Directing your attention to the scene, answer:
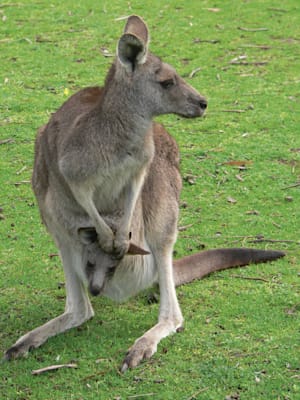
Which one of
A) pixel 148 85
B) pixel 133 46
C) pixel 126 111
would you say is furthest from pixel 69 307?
pixel 133 46

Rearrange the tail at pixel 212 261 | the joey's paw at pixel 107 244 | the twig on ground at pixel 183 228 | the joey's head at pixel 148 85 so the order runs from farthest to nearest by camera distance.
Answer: the twig on ground at pixel 183 228 < the tail at pixel 212 261 < the joey's paw at pixel 107 244 < the joey's head at pixel 148 85

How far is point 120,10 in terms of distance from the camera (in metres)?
9.46

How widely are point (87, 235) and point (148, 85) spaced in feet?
2.57

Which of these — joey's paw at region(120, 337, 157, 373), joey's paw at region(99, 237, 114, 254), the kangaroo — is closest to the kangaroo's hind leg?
the kangaroo

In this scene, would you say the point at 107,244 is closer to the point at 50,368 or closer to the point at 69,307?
the point at 69,307

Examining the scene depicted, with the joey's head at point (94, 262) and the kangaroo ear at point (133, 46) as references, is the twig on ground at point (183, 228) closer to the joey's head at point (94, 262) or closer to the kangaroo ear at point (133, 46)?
the joey's head at point (94, 262)

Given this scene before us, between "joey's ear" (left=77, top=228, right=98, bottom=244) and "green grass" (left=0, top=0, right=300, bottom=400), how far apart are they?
46 cm

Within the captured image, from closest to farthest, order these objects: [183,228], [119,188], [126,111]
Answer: [126,111]
[119,188]
[183,228]

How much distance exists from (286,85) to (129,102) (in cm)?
373

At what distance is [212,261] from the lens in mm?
5129

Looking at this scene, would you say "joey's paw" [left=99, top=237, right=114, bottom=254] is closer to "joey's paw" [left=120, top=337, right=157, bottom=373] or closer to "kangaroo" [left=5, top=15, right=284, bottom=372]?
"kangaroo" [left=5, top=15, right=284, bottom=372]

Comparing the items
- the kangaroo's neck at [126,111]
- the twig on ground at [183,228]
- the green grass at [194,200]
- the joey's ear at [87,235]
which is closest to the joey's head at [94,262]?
the joey's ear at [87,235]

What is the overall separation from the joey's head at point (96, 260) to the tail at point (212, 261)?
21.0 inches

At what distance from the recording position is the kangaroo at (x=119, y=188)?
4.35m
